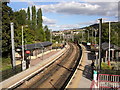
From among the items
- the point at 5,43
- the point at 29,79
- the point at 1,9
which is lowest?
the point at 29,79

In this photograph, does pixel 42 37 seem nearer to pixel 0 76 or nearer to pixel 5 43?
pixel 5 43

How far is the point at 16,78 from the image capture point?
18156 millimetres

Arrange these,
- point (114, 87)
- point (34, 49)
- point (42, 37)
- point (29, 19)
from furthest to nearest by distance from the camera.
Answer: point (29, 19), point (42, 37), point (34, 49), point (114, 87)

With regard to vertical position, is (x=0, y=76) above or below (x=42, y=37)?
below

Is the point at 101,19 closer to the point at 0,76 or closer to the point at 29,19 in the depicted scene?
the point at 0,76

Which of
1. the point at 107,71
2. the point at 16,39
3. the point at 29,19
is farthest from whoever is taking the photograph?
the point at 29,19

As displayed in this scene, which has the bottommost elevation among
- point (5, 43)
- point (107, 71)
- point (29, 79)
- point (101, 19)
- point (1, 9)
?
point (29, 79)

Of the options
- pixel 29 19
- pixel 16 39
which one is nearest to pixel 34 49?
pixel 16 39

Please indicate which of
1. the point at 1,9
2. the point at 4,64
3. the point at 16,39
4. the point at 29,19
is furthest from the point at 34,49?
the point at 29,19

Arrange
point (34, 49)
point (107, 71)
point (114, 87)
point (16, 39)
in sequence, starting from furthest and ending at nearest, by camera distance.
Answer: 1. point (34, 49)
2. point (16, 39)
3. point (107, 71)
4. point (114, 87)

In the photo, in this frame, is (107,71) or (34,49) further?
(34,49)

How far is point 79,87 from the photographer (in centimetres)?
1405

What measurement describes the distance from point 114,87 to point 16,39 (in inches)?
908

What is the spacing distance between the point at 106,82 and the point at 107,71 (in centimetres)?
145
